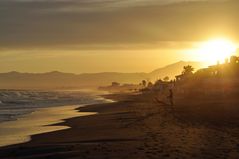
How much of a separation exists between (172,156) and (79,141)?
21.3 ft

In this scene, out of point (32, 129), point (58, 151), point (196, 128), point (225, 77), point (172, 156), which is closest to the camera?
point (172, 156)

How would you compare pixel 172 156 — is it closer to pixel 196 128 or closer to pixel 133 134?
pixel 133 134

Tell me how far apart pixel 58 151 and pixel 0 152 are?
2468mm

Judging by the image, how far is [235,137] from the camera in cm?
1795

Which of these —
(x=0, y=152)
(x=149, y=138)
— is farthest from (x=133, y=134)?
(x=0, y=152)

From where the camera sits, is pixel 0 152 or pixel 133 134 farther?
pixel 133 134

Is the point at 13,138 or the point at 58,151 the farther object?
the point at 13,138

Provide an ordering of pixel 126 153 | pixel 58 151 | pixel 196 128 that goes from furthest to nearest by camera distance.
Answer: pixel 196 128 < pixel 58 151 < pixel 126 153

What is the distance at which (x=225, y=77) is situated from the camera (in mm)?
60938

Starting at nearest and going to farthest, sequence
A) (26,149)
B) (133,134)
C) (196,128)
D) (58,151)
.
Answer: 1. (58,151)
2. (26,149)
3. (133,134)
4. (196,128)

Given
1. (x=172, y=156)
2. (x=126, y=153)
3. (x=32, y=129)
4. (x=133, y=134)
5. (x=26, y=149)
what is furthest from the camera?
(x=32, y=129)

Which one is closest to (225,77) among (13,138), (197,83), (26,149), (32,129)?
(197,83)

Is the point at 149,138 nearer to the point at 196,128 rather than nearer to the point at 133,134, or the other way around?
the point at 133,134

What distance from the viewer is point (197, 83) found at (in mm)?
64062
